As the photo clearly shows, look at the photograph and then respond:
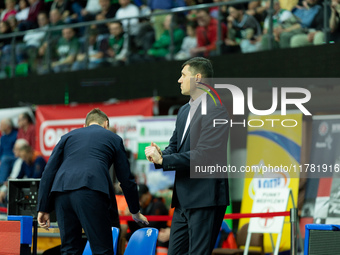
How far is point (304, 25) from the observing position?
923cm

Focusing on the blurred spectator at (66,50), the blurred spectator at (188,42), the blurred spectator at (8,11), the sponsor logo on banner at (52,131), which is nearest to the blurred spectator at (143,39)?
the blurred spectator at (188,42)

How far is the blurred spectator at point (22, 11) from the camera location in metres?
14.7

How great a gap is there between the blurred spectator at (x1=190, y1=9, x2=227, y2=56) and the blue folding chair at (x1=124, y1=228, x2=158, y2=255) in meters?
5.24

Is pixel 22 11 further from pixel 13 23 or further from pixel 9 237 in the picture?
pixel 9 237

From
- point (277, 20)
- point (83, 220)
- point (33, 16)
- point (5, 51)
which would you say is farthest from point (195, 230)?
point (33, 16)

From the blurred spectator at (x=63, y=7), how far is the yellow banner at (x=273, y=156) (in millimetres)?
5041

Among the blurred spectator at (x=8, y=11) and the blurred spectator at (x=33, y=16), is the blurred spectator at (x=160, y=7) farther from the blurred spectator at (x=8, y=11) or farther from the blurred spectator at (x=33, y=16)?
the blurred spectator at (x=8, y=11)

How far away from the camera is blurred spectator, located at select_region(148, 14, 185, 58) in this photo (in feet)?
35.3

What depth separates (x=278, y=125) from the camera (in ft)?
32.3

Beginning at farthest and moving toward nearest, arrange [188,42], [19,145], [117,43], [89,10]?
1. [89,10]
2. [117,43]
3. [19,145]
4. [188,42]

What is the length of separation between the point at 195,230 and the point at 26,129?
805 centimetres

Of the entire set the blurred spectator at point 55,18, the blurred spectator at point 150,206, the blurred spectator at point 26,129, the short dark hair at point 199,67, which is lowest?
the blurred spectator at point 150,206

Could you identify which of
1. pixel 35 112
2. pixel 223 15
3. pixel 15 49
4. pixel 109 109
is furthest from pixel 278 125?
pixel 15 49

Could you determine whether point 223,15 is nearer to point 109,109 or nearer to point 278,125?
point 278,125
